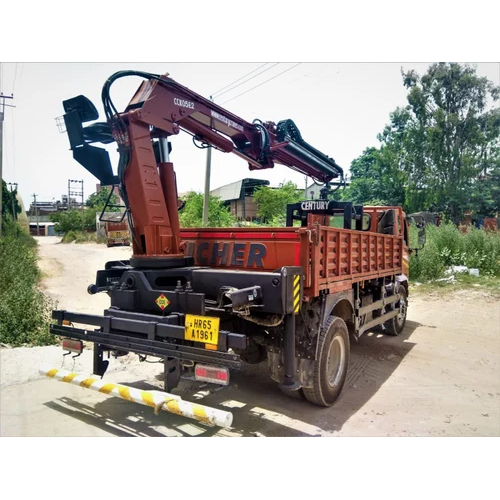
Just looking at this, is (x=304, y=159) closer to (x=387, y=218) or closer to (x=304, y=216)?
(x=304, y=216)

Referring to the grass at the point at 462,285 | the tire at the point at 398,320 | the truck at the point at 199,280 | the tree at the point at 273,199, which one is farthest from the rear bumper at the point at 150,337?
the tree at the point at 273,199

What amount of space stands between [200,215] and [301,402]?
20.7 meters

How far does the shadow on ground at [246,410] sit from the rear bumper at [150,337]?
0.69 m

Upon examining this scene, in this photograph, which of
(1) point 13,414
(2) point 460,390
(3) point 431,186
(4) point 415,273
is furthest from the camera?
(3) point 431,186

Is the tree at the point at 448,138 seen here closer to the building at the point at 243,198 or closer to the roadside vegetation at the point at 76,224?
the building at the point at 243,198

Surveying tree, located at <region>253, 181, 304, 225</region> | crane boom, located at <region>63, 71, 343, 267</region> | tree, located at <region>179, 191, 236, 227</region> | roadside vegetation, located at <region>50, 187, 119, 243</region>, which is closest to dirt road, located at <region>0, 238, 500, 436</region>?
crane boom, located at <region>63, 71, 343, 267</region>

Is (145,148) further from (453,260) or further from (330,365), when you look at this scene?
(453,260)

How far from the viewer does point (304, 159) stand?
665 centimetres

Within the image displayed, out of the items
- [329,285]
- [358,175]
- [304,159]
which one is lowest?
[329,285]

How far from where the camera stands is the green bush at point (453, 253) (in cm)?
1356

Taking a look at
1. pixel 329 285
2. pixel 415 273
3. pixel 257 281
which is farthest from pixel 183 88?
pixel 415 273

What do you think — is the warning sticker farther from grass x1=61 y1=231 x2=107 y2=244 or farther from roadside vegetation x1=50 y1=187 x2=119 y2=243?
roadside vegetation x1=50 y1=187 x2=119 y2=243

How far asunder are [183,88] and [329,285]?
2.64m

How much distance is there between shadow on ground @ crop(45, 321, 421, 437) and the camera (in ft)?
12.7
